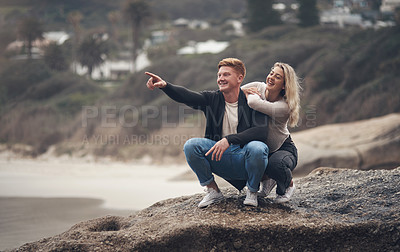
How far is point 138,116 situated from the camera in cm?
2197

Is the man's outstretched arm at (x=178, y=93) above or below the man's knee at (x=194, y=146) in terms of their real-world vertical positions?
above

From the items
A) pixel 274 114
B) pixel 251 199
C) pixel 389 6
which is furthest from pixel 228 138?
pixel 389 6

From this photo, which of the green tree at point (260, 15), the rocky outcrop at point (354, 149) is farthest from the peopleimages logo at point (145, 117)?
the green tree at point (260, 15)

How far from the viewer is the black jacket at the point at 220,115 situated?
4551 mm

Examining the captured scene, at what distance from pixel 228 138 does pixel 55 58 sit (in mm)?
29304

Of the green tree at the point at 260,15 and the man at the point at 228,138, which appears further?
the green tree at the point at 260,15

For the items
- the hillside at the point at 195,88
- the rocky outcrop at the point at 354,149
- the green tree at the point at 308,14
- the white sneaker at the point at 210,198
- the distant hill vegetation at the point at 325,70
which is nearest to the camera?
the white sneaker at the point at 210,198

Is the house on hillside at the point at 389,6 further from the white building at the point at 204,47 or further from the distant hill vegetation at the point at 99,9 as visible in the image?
the distant hill vegetation at the point at 99,9

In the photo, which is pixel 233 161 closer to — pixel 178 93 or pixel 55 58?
pixel 178 93

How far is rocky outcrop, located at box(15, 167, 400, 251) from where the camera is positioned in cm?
437

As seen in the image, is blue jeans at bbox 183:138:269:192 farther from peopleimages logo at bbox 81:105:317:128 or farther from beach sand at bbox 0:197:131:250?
peopleimages logo at bbox 81:105:317:128

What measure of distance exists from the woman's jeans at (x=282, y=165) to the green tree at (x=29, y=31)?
30393mm

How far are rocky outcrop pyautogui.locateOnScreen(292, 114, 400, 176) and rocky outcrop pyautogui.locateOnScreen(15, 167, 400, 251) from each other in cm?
608

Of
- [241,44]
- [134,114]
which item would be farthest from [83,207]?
[241,44]
